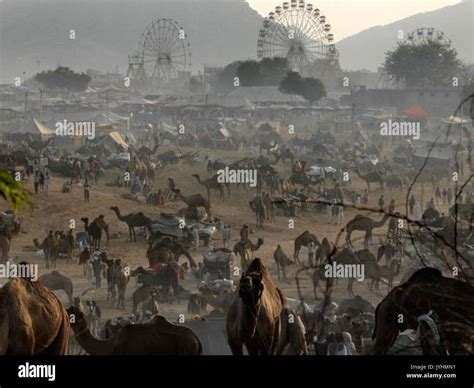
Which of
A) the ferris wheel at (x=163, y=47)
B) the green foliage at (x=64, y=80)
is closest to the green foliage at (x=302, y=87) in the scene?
the ferris wheel at (x=163, y=47)

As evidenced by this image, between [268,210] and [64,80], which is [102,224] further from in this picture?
[64,80]

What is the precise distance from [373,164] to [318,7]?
36.3 meters

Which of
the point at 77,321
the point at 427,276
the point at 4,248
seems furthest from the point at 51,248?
the point at 427,276

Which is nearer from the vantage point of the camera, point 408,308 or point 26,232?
point 408,308

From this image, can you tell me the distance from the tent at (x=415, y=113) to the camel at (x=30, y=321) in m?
52.1

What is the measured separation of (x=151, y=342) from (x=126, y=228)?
1811 centimetres

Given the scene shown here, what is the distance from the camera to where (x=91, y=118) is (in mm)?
59281

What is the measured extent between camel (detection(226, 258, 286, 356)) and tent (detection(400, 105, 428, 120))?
168 feet

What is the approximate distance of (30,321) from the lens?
9609 mm

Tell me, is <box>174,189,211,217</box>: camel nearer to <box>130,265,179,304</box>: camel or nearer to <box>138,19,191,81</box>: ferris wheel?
<box>130,265,179,304</box>: camel

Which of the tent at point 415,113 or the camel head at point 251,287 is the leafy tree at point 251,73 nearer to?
the tent at point 415,113

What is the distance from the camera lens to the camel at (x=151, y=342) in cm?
1010

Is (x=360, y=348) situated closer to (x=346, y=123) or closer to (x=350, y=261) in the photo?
(x=350, y=261)

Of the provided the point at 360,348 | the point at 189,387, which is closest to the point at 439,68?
the point at 360,348
